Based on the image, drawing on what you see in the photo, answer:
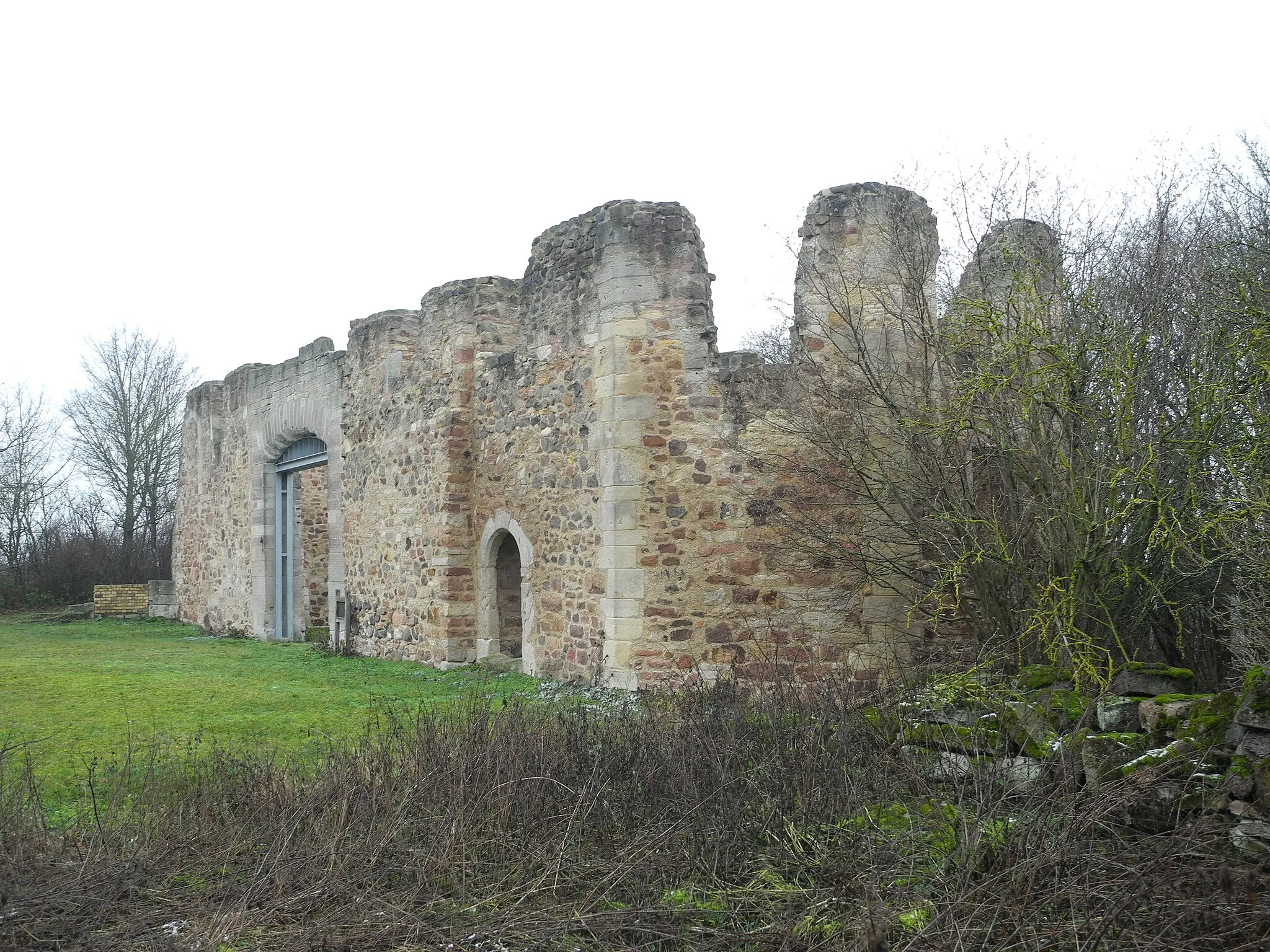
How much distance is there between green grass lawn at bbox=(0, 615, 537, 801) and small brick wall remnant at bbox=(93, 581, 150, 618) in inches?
281

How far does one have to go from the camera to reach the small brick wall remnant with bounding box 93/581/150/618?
2323cm

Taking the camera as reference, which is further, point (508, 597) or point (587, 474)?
point (508, 597)

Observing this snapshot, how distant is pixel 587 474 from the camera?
34.0 ft

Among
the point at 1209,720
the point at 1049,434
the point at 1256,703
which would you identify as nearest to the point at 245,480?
the point at 1049,434

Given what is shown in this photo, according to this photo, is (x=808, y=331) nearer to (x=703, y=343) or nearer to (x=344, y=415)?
(x=703, y=343)

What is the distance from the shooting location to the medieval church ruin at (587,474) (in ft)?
31.6

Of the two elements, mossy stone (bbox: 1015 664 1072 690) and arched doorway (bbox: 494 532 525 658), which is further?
arched doorway (bbox: 494 532 525 658)

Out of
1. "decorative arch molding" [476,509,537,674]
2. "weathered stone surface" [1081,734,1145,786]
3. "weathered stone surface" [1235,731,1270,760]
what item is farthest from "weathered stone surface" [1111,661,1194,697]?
"decorative arch molding" [476,509,537,674]

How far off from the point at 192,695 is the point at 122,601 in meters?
15.1

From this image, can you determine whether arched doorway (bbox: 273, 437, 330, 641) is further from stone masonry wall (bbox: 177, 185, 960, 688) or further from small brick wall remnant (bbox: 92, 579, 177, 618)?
small brick wall remnant (bbox: 92, 579, 177, 618)

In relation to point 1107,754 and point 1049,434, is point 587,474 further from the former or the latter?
point 1107,754

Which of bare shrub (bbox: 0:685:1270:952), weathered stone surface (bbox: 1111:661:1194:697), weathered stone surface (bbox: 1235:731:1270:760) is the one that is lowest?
bare shrub (bbox: 0:685:1270:952)

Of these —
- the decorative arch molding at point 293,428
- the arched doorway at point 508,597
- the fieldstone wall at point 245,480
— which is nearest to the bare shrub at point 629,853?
the arched doorway at point 508,597

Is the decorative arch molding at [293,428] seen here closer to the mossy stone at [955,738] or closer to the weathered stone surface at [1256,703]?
the mossy stone at [955,738]
